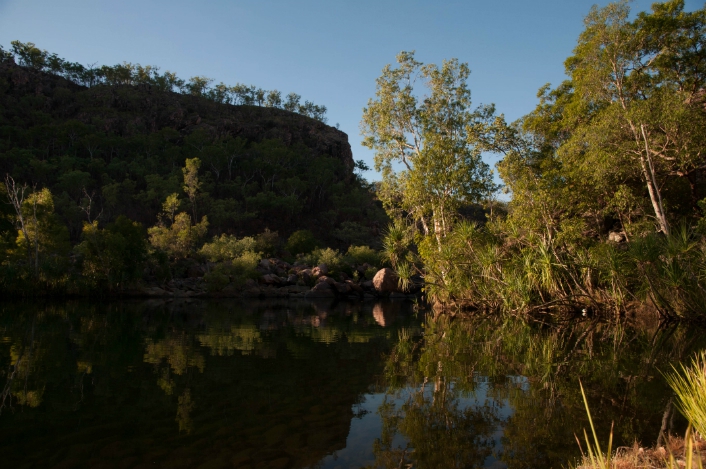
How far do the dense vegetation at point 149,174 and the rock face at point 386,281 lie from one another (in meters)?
11.0

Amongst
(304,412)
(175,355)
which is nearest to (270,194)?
(175,355)

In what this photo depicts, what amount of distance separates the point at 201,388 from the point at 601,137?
1590 centimetres

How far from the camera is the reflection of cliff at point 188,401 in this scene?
14.5ft

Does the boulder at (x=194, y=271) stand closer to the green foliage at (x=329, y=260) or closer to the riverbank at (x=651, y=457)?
the green foliage at (x=329, y=260)

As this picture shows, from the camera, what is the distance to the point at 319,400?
6.34 m

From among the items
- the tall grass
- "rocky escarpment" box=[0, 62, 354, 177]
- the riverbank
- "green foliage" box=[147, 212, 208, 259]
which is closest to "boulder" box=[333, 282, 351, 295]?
"green foliage" box=[147, 212, 208, 259]

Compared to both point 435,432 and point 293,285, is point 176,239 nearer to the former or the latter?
point 293,285

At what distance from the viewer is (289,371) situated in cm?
820

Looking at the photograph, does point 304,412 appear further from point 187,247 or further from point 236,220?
point 236,220

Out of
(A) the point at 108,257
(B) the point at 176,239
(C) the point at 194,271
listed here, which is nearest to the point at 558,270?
(A) the point at 108,257

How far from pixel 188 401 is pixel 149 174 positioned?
2386 inches

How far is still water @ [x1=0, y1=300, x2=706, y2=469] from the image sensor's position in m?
4.46

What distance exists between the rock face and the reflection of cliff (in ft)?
80.1

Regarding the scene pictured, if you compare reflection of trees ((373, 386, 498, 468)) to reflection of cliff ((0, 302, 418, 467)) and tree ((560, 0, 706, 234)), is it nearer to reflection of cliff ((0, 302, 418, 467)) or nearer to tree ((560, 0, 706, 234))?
reflection of cliff ((0, 302, 418, 467))
